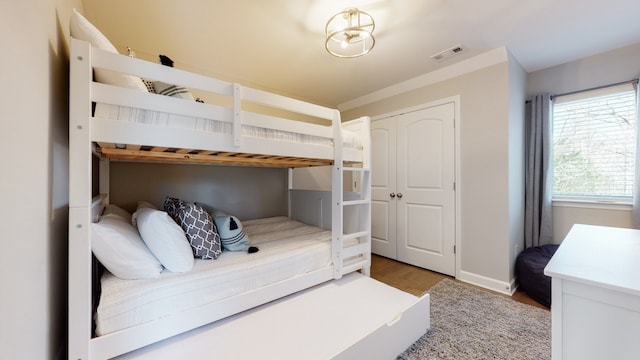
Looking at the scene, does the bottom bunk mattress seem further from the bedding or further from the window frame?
the window frame

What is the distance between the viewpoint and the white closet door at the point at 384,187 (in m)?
3.19

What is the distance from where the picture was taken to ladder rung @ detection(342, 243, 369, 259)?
1.89 meters

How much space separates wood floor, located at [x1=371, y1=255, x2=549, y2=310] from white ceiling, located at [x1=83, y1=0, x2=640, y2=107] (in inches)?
91.2

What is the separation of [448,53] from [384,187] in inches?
66.8

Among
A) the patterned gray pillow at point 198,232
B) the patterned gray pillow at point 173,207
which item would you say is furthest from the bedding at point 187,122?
the patterned gray pillow at point 173,207

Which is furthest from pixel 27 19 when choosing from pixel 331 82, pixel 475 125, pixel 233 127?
pixel 475 125

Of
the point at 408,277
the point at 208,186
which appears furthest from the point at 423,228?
the point at 208,186

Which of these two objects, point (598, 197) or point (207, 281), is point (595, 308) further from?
point (598, 197)

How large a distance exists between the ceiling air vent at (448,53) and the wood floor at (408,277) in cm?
232

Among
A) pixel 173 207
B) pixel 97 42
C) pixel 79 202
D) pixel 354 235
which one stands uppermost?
pixel 97 42

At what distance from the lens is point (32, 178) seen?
2.69ft

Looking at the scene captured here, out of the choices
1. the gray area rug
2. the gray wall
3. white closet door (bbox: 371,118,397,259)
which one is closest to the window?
the gray area rug

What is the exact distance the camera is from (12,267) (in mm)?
695

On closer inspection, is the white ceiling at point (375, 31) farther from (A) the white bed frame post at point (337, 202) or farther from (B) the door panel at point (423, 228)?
(B) the door panel at point (423, 228)
